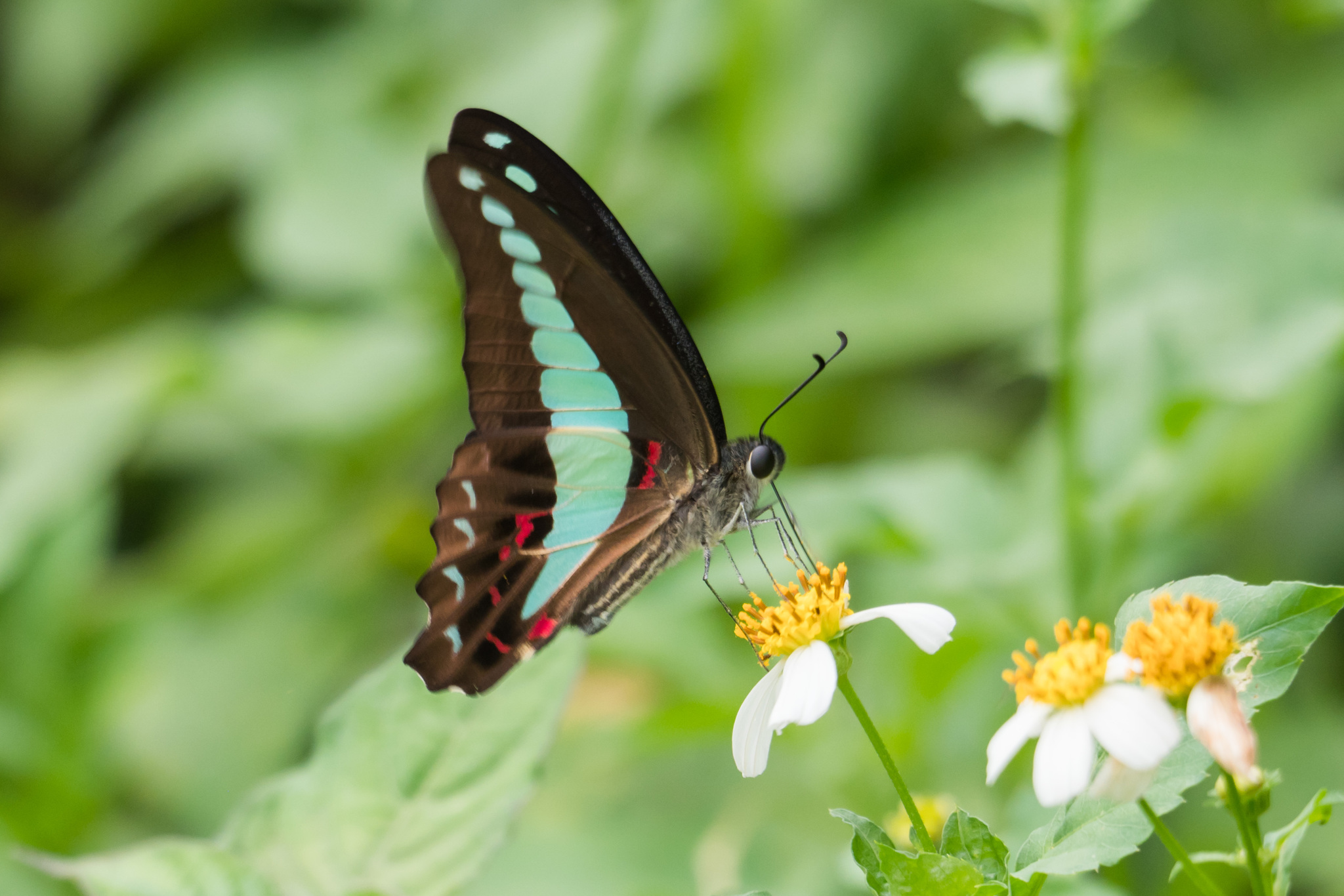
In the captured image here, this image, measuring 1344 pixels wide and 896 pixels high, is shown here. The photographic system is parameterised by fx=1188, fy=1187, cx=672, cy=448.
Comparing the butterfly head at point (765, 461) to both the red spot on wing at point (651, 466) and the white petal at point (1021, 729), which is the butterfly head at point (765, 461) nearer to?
the red spot on wing at point (651, 466)

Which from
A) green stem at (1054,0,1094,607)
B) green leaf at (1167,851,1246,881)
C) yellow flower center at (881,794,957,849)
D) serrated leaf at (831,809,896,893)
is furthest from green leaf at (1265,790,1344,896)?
green stem at (1054,0,1094,607)

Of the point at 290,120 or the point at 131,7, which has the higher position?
the point at 131,7

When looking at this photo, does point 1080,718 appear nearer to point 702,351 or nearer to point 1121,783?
point 1121,783

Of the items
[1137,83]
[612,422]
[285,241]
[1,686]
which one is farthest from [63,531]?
[1137,83]

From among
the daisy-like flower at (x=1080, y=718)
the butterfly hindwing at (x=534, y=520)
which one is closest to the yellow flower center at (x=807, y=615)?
the daisy-like flower at (x=1080, y=718)

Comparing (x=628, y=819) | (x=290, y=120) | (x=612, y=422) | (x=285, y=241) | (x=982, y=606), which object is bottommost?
(x=628, y=819)

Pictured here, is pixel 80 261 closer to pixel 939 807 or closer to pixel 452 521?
pixel 452 521
